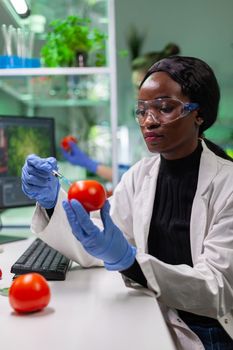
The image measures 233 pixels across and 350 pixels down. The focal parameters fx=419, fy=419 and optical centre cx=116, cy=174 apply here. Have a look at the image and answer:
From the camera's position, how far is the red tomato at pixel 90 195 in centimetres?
97

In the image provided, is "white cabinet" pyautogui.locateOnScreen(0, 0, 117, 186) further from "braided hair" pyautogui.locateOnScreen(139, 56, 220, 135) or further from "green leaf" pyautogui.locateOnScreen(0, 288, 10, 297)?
"green leaf" pyautogui.locateOnScreen(0, 288, 10, 297)

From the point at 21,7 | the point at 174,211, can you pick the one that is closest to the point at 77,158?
the point at 21,7

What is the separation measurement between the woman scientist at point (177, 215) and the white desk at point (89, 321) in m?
0.08

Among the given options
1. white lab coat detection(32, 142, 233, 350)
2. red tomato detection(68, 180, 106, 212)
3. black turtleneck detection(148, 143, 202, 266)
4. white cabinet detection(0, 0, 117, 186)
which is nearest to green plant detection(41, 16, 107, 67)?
white cabinet detection(0, 0, 117, 186)

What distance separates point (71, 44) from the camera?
2.21 m

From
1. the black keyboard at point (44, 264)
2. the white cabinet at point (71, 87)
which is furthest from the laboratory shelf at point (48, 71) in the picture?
the black keyboard at point (44, 264)

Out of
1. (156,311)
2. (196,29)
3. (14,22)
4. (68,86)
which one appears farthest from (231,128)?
(156,311)

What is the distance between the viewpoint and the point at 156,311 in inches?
35.7

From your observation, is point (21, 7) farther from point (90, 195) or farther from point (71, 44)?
point (90, 195)

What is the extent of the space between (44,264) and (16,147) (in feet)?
2.60

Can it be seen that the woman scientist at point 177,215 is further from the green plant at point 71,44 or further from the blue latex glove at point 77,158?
the blue latex glove at point 77,158

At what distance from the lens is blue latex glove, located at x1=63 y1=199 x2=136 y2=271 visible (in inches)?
36.9

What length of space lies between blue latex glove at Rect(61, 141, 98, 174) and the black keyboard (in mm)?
1253

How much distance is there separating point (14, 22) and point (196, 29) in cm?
279
